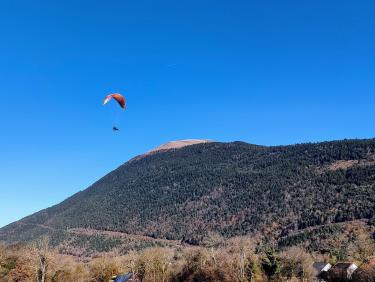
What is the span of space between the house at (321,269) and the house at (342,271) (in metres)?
6.66

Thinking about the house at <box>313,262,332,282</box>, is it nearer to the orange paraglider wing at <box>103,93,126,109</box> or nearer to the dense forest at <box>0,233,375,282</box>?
the dense forest at <box>0,233,375,282</box>

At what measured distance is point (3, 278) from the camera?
Result: 304 ft

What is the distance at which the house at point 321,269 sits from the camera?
3656 inches

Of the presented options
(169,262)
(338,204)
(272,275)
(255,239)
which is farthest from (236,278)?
(338,204)

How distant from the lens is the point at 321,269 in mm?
101000

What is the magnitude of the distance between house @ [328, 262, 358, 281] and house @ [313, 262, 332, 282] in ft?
21.9

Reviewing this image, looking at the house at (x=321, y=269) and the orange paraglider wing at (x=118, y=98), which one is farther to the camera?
the house at (x=321, y=269)

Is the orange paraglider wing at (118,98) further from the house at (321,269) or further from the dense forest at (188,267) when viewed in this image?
the house at (321,269)

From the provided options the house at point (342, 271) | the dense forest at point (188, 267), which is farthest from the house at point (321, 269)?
the house at point (342, 271)

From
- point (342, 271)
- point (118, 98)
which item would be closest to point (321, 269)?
point (342, 271)

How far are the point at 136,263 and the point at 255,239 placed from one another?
84391 mm

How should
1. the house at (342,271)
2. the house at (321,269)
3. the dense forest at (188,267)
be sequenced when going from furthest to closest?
1. the house at (321,269)
2. the dense forest at (188,267)
3. the house at (342,271)

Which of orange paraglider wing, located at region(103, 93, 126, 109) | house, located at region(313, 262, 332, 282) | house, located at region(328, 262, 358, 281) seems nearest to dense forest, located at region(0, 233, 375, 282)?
house, located at region(328, 262, 358, 281)

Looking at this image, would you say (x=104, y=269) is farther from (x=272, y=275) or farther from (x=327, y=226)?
(x=327, y=226)
